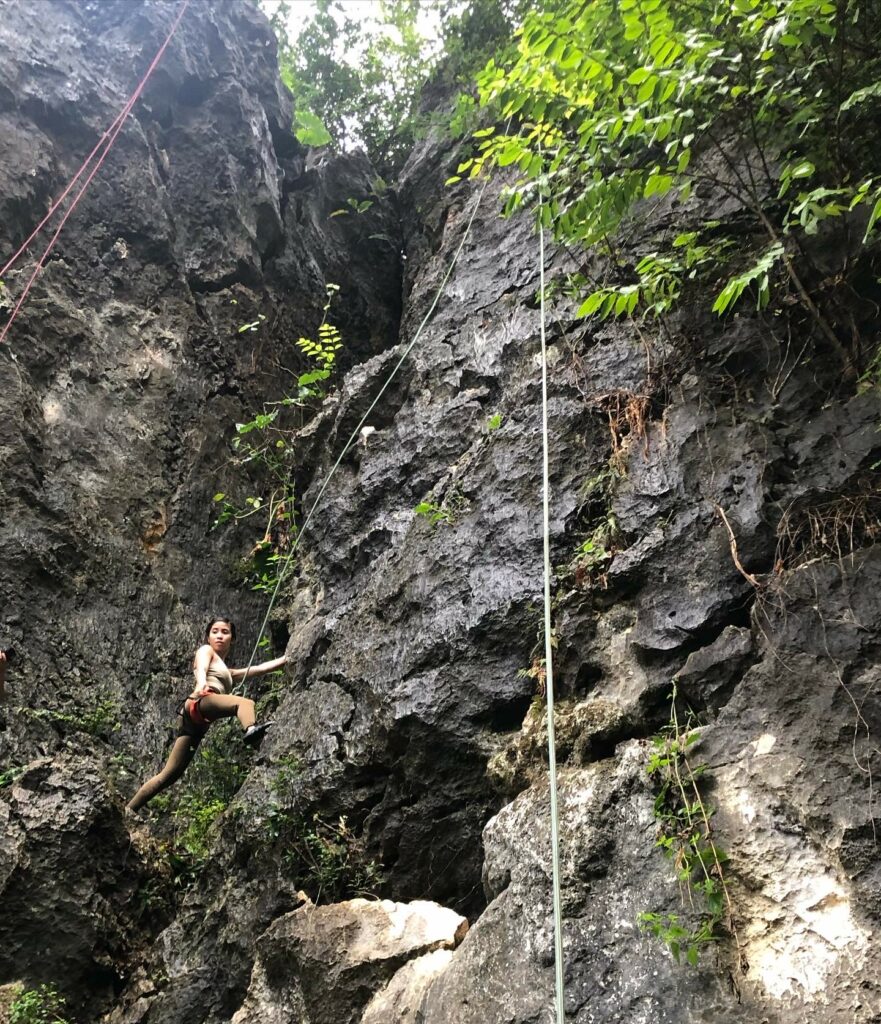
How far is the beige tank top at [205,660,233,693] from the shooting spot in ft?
16.8

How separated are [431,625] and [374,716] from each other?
Result: 560mm

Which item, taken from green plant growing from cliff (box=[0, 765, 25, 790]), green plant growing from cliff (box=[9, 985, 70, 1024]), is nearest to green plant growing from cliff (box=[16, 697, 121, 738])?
green plant growing from cliff (box=[0, 765, 25, 790])

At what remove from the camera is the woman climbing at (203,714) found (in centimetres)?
480

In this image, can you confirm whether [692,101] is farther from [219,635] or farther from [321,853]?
[219,635]

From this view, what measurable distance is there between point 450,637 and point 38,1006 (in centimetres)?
261

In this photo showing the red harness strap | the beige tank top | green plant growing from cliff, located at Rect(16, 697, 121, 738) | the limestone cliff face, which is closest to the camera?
the limestone cliff face

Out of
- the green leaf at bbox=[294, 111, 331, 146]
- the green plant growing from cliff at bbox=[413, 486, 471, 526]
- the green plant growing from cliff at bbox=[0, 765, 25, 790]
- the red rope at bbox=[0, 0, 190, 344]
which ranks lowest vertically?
the green plant growing from cliff at bbox=[0, 765, 25, 790]

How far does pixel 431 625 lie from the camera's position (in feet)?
13.9

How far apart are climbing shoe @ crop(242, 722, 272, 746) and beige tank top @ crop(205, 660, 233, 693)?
0.42 meters

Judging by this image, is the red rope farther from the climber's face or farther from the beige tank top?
the beige tank top

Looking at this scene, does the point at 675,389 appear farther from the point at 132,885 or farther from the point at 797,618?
the point at 132,885

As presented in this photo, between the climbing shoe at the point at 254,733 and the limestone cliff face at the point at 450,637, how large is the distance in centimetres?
23

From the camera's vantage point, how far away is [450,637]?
4121 mm

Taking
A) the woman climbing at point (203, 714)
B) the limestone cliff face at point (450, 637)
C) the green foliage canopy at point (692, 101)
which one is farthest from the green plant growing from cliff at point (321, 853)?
the green foliage canopy at point (692, 101)
